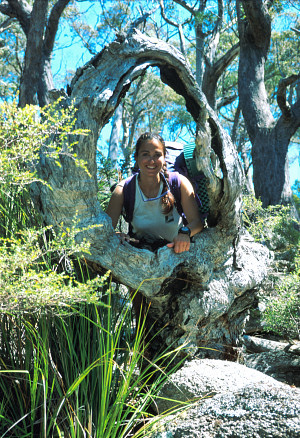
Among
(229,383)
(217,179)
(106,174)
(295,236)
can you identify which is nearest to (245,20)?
(295,236)

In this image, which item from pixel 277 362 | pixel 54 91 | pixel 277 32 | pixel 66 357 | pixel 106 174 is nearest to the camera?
pixel 66 357

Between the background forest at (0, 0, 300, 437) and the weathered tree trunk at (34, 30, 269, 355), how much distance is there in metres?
0.16

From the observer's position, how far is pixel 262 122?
9.67 meters

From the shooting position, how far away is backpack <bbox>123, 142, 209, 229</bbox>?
388cm

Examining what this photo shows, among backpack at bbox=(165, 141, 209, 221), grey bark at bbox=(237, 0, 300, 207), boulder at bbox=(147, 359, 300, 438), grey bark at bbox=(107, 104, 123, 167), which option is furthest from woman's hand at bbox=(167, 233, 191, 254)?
grey bark at bbox=(107, 104, 123, 167)

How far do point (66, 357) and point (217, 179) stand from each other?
189cm

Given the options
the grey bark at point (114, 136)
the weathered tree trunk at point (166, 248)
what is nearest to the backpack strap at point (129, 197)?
the weathered tree trunk at point (166, 248)

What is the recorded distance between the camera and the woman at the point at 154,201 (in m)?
3.76

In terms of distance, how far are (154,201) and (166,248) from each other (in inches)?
19.0

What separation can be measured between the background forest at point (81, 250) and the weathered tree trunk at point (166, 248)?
0.53ft

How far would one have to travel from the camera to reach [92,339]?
10.2 ft

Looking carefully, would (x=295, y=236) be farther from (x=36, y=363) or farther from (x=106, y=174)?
(x=36, y=363)

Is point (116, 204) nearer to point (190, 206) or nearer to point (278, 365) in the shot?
point (190, 206)

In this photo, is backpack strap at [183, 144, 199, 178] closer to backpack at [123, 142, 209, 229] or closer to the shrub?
backpack at [123, 142, 209, 229]
